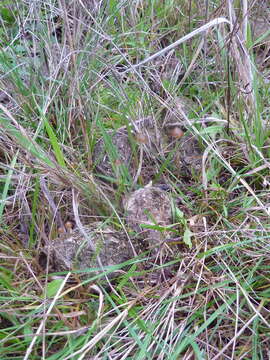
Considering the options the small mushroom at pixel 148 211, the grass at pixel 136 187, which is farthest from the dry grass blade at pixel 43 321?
the small mushroom at pixel 148 211

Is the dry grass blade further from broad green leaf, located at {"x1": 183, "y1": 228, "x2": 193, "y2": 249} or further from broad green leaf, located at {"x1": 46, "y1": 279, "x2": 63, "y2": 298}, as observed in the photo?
broad green leaf, located at {"x1": 183, "y1": 228, "x2": 193, "y2": 249}

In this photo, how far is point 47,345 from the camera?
0.96 metres

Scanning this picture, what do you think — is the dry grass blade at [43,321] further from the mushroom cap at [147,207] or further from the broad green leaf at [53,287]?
the mushroom cap at [147,207]

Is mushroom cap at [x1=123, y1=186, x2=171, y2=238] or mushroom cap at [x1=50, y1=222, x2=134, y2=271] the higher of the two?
mushroom cap at [x1=123, y1=186, x2=171, y2=238]

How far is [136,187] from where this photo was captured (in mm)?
1228

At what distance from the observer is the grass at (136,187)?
3.21 ft

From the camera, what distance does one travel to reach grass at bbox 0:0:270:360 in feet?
3.21

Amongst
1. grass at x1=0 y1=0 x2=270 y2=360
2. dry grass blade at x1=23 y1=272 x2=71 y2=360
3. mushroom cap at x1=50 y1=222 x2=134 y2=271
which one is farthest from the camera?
mushroom cap at x1=50 y1=222 x2=134 y2=271

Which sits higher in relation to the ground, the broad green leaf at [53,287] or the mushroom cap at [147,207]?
the mushroom cap at [147,207]

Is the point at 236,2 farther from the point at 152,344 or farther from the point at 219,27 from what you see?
the point at 152,344

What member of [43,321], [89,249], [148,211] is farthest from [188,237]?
[43,321]

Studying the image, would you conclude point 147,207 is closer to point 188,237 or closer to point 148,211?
point 148,211

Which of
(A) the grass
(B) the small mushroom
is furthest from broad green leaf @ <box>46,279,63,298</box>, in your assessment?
(B) the small mushroom

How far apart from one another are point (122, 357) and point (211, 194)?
48cm
